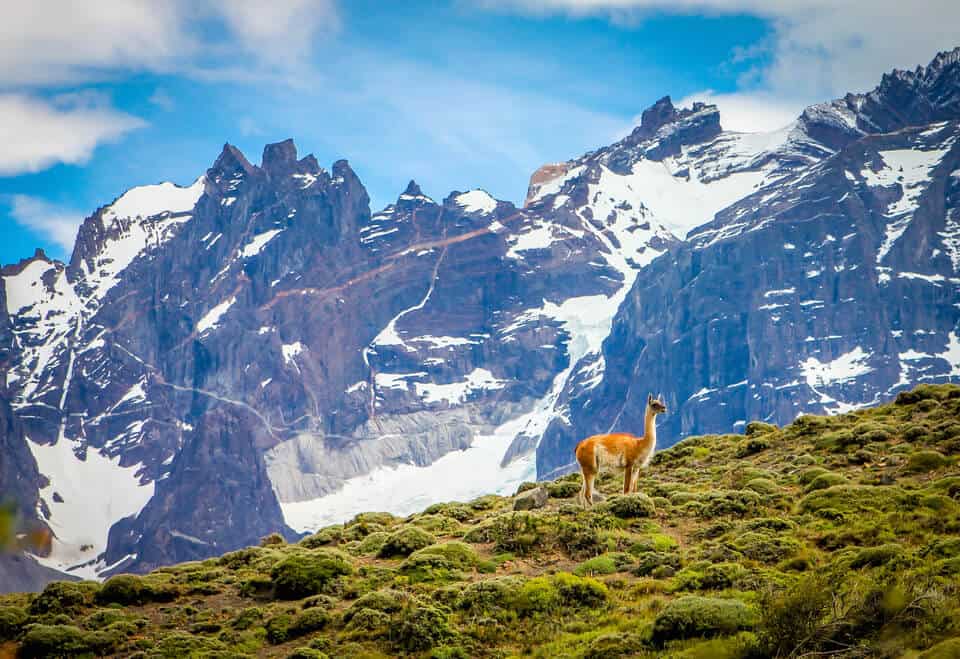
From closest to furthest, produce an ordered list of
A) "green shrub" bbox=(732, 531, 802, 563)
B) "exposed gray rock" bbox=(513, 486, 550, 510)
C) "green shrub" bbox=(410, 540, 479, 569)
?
"green shrub" bbox=(732, 531, 802, 563), "green shrub" bbox=(410, 540, 479, 569), "exposed gray rock" bbox=(513, 486, 550, 510)

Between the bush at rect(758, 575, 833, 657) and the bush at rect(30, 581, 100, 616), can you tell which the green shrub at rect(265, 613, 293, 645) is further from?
the bush at rect(758, 575, 833, 657)

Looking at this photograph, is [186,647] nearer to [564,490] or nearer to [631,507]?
[631,507]

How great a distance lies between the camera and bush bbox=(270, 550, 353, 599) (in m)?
30.0

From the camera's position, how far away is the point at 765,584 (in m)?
24.7

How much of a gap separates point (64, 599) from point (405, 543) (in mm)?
10908

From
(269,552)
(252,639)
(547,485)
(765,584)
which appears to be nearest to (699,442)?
(547,485)

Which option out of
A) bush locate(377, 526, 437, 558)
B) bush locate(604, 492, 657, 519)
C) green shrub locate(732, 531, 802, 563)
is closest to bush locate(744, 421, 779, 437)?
bush locate(604, 492, 657, 519)

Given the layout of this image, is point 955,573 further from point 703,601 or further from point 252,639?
point 252,639

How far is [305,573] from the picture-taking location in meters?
30.4

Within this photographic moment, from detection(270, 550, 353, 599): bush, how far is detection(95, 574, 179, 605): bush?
346 centimetres

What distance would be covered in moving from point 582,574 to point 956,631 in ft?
40.3

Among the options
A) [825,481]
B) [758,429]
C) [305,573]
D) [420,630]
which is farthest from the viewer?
[758,429]

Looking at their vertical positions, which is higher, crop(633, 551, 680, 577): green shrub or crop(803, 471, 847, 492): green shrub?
crop(803, 471, 847, 492): green shrub

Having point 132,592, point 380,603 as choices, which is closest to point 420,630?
point 380,603
